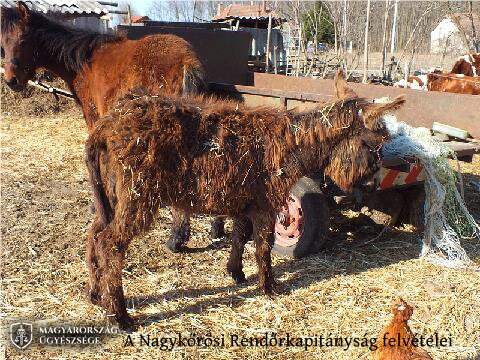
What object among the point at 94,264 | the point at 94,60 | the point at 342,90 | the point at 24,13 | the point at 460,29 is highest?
the point at 460,29

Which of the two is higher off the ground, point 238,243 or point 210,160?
point 210,160

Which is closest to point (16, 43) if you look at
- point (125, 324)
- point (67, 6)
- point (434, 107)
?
point (125, 324)

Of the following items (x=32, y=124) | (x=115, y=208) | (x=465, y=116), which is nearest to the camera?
(x=115, y=208)

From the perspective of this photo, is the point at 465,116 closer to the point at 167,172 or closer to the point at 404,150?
the point at 404,150

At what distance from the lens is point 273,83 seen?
721 centimetres

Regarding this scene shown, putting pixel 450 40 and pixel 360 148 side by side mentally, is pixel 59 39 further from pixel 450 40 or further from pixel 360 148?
pixel 450 40

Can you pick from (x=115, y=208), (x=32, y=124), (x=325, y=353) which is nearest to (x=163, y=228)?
(x=115, y=208)

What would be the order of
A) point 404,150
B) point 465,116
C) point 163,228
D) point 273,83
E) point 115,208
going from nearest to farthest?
point 115,208
point 404,150
point 465,116
point 163,228
point 273,83

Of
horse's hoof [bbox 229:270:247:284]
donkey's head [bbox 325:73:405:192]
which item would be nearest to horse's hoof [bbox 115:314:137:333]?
horse's hoof [bbox 229:270:247:284]

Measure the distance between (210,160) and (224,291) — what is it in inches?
48.5

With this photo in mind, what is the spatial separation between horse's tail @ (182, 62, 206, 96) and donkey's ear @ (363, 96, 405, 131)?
6.87 ft

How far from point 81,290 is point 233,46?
4.94 metres

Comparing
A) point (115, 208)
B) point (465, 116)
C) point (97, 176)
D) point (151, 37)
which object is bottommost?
point (115, 208)

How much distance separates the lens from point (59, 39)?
550 cm
